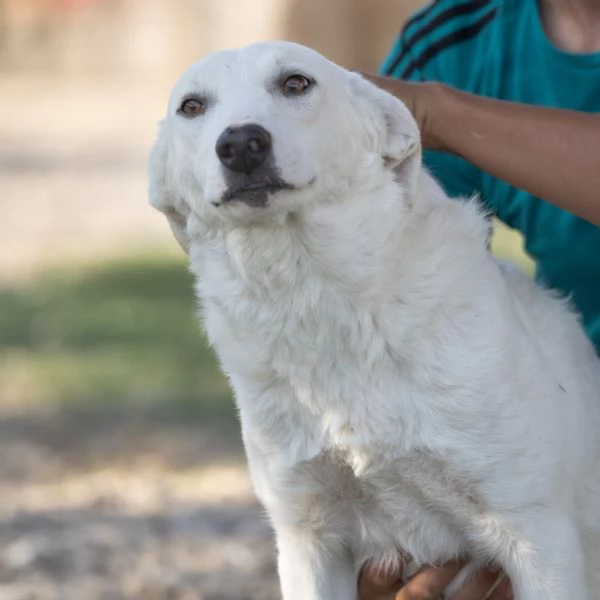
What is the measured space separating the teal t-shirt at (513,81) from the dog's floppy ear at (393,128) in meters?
0.75

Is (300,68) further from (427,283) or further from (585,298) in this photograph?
(585,298)

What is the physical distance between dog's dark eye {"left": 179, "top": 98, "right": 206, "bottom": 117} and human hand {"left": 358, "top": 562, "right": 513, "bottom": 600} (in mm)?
1161

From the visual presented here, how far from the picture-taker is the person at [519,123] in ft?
11.1

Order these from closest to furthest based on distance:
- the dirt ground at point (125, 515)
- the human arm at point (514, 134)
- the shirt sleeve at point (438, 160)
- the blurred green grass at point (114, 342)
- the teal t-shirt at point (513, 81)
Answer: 1. the human arm at point (514, 134)
2. the teal t-shirt at point (513, 81)
3. the shirt sleeve at point (438, 160)
4. the dirt ground at point (125, 515)
5. the blurred green grass at point (114, 342)

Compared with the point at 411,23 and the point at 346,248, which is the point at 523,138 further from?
the point at 411,23

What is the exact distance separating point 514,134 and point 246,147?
0.81 m

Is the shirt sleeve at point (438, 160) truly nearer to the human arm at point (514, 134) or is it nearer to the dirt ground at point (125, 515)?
the human arm at point (514, 134)

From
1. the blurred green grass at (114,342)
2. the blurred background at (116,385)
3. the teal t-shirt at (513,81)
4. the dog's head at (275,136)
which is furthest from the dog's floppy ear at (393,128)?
the blurred green grass at (114,342)

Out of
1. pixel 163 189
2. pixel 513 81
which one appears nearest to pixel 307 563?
pixel 163 189

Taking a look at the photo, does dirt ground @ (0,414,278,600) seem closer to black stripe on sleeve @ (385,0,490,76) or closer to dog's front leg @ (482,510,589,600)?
dog's front leg @ (482,510,589,600)

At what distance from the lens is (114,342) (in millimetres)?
7949

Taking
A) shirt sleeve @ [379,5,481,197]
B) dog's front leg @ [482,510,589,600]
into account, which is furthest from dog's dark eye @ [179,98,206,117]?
dog's front leg @ [482,510,589,600]

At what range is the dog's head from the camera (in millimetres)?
2904

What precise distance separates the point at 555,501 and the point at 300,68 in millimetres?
1106
